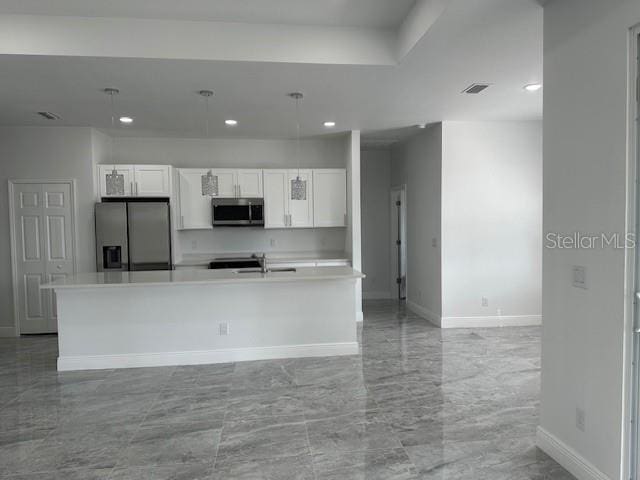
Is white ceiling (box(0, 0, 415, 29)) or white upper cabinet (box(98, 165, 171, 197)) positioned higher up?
white ceiling (box(0, 0, 415, 29))

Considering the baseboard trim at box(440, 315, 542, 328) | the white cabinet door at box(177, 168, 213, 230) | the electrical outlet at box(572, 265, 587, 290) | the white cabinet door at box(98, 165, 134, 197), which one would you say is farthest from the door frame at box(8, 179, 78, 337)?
the electrical outlet at box(572, 265, 587, 290)

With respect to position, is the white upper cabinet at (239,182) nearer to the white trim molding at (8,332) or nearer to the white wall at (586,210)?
the white trim molding at (8,332)

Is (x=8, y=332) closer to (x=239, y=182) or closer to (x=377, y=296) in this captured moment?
(x=239, y=182)

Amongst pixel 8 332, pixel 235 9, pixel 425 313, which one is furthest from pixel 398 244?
pixel 8 332

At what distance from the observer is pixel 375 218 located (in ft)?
25.4

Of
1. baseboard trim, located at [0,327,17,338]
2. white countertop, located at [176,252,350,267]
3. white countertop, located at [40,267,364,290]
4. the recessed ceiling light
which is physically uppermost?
the recessed ceiling light

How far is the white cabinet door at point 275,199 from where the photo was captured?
6.29 m

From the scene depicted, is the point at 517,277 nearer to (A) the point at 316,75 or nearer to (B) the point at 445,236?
(B) the point at 445,236

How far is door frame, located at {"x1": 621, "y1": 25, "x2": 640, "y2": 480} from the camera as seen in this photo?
1926 millimetres

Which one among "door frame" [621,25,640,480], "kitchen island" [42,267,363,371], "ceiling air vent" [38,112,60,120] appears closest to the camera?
"door frame" [621,25,640,480]

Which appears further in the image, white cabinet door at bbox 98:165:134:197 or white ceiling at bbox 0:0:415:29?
white cabinet door at bbox 98:165:134:197

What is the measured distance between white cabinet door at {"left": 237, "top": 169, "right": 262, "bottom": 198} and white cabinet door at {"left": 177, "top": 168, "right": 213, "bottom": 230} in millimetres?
498

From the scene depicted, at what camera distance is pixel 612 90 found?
2.03 m

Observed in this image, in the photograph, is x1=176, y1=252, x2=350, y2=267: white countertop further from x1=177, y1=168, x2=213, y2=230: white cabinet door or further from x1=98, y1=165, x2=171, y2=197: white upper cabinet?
x1=98, y1=165, x2=171, y2=197: white upper cabinet
